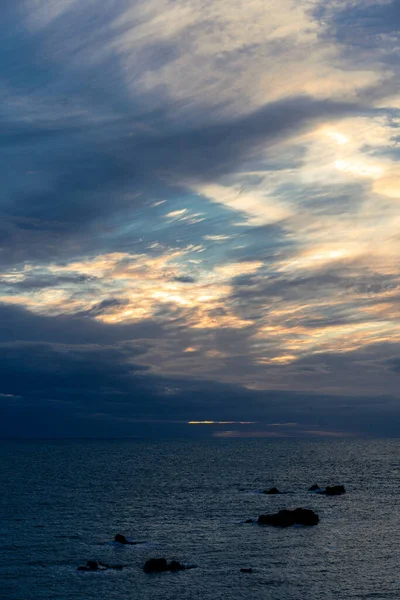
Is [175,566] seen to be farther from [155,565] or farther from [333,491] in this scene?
[333,491]

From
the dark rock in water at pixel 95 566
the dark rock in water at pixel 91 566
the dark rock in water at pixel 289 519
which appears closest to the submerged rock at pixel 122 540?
the dark rock in water at pixel 95 566

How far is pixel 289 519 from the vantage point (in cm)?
9569

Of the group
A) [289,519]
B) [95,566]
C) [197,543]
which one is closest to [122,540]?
[197,543]

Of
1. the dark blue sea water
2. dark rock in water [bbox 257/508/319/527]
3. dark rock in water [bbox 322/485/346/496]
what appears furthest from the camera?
dark rock in water [bbox 322/485/346/496]

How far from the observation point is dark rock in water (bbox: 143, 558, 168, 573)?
223 ft

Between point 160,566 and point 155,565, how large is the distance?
0.56 meters

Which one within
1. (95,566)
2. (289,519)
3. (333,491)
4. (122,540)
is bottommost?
(333,491)

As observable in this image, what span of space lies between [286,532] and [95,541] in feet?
89.6

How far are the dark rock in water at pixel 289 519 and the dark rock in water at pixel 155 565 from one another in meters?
30.2

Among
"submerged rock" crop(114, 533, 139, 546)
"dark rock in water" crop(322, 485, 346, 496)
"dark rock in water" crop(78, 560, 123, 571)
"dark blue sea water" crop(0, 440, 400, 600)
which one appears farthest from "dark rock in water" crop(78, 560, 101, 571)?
"dark rock in water" crop(322, 485, 346, 496)

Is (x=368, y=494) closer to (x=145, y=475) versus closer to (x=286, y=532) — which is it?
(x=286, y=532)

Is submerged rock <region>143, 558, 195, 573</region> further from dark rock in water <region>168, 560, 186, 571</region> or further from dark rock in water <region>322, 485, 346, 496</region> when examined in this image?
dark rock in water <region>322, 485, 346, 496</region>

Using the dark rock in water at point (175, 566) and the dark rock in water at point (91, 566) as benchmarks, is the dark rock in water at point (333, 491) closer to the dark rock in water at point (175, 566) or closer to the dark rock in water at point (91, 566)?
the dark rock in water at point (175, 566)

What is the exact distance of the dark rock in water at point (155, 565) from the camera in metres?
67.9
